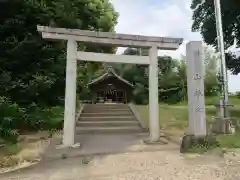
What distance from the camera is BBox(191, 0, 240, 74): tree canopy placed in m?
17.2

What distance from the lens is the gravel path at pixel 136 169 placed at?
5473mm

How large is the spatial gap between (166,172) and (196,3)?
51.3ft

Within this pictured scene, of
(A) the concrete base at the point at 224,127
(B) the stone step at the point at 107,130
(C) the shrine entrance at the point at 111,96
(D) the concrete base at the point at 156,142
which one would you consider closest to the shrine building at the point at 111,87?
(C) the shrine entrance at the point at 111,96

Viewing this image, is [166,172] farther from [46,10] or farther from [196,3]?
[196,3]

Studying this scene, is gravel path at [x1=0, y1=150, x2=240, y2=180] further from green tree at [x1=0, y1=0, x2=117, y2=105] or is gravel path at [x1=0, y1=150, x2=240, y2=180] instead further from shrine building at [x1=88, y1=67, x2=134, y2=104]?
shrine building at [x1=88, y1=67, x2=134, y2=104]

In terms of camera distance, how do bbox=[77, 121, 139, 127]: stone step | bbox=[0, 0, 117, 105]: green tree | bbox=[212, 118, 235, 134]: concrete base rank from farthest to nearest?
bbox=[77, 121, 139, 127]: stone step < bbox=[0, 0, 117, 105]: green tree < bbox=[212, 118, 235, 134]: concrete base

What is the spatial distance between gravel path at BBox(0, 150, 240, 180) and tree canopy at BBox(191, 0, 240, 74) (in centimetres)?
1246

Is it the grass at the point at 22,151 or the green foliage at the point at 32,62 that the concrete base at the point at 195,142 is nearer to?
the grass at the point at 22,151

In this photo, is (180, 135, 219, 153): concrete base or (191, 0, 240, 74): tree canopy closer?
(180, 135, 219, 153): concrete base

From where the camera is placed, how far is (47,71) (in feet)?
Result: 39.1

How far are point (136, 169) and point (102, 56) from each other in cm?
454

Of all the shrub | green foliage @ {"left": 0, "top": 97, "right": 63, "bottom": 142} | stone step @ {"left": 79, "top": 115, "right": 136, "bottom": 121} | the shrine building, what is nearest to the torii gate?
the shrub

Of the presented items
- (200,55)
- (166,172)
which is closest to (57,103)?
(200,55)

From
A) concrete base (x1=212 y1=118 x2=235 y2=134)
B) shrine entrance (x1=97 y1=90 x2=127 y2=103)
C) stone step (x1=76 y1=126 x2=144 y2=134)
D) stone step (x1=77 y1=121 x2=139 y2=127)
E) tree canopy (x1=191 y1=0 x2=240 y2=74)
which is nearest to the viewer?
concrete base (x1=212 y1=118 x2=235 y2=134)
